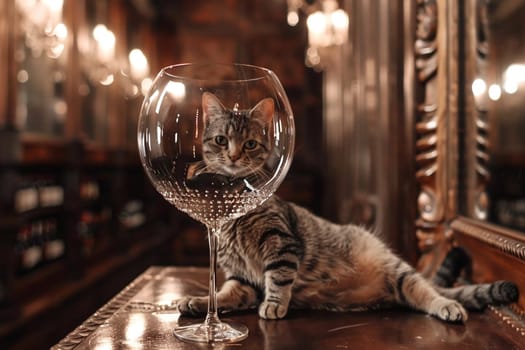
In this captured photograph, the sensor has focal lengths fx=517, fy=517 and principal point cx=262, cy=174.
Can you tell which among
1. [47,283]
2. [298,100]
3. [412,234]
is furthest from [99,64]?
[412,234]

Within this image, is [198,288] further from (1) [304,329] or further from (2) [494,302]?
(2) [494,302]

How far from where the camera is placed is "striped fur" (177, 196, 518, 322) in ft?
2.23

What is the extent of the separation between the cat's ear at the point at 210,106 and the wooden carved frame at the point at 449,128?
0.48 metres

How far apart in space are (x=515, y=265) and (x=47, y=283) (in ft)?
10.4

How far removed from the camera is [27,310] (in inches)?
112

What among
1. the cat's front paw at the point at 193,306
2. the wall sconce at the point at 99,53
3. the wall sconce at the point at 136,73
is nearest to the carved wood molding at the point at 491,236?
the cat's front paw at the point at 193,306

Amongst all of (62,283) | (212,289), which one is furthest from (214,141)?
(62,283)

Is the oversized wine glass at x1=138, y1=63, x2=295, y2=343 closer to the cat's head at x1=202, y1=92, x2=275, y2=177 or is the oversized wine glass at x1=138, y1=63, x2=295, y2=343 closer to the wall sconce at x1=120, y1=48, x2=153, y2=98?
the cat's head at x1=202, y1=92, x2=275, y2=177

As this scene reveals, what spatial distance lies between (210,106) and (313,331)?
29 cm

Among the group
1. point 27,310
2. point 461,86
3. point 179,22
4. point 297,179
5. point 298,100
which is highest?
point 179,22

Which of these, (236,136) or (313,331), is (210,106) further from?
(313,331)

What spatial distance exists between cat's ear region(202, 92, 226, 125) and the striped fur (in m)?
0.17

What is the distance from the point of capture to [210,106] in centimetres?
61

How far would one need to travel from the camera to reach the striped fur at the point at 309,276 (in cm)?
68
